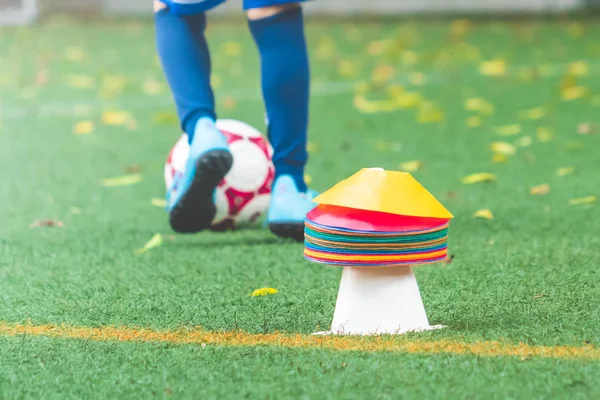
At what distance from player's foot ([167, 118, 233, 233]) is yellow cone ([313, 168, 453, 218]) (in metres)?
0.79

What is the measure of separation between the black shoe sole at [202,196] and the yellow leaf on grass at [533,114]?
3304 millimetres

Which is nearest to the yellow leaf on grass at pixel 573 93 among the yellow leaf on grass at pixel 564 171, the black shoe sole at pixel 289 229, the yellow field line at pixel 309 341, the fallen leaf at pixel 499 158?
the fallen leaf at pixel 499 158

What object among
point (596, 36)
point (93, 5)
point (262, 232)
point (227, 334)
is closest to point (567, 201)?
point (262, 232)

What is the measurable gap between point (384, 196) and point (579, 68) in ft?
21.7

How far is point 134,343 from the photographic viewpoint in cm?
219

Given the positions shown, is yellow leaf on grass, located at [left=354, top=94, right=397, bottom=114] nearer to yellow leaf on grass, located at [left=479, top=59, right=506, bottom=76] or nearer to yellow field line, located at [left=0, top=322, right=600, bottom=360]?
yellow leaf on grass, located at [left=479, top=59, right=506, bottom=76]

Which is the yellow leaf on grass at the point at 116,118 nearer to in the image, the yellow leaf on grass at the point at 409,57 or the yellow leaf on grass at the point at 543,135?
the yellow leaf on grass at the point at 543,135

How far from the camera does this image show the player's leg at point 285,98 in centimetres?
323

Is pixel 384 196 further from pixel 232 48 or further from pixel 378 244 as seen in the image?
pixel 232 48

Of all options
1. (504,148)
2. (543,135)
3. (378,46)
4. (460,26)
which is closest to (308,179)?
(504,148)

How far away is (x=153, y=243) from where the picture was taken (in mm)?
3324

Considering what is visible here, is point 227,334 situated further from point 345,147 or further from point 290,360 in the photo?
point 345,147

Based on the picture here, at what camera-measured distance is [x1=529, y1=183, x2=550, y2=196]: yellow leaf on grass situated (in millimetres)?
4051

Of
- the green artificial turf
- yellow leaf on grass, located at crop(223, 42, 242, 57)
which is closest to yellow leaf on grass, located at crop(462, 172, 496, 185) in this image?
the green artificial turf
